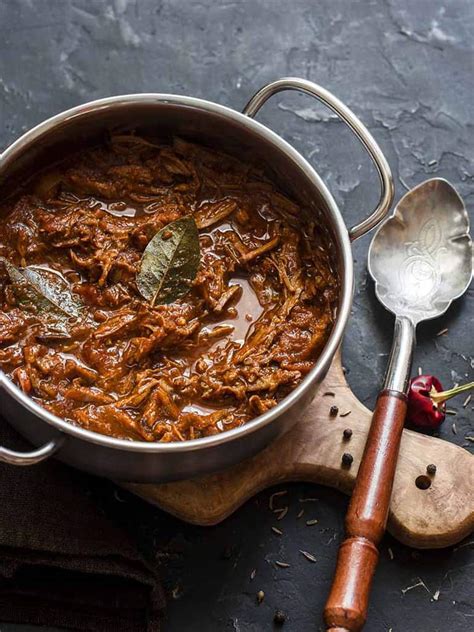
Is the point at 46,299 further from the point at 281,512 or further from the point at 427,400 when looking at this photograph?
the point at 427,400

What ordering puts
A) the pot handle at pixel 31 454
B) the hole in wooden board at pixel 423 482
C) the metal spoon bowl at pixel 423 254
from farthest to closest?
1. the metal spoon bowl at pixel 423 254
2. the hole in wooden board at pixel 423 482
3. the pot handle at pixel 31 454

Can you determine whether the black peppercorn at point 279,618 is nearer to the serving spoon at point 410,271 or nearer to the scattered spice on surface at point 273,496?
the scattered spice on surface at point 273,496

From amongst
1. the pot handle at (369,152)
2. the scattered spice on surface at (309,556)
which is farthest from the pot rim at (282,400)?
the scattered spice on surface at (309,556)

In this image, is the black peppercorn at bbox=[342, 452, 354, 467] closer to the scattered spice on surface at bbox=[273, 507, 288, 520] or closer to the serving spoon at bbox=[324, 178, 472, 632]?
the serving spoon at bbox=[324, 178, 472, 632]

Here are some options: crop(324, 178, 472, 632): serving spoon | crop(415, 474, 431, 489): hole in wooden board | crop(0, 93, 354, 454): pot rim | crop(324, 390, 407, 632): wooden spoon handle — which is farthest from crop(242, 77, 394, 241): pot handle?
crop(415, 474, 431, 489): hole in wooden board

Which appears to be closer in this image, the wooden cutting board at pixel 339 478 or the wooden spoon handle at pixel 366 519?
the wooden spoon handle at pixel 366 519

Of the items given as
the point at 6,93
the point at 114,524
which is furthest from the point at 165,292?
the point at 6,93
